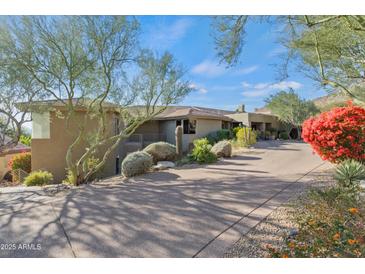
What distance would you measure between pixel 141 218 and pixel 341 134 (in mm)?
6126

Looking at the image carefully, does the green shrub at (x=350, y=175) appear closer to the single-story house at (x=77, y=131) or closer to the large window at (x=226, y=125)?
the single-story house at (x=77, y=131)

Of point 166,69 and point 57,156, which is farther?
point 57,156

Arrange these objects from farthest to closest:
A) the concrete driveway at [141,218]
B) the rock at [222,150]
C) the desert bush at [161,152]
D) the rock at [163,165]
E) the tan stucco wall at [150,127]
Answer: the tan stucco wall at [150,127], the rock at [222,150], the desert bush at [161,152], the rock at [163,165], the concrete driveway at [141,218]

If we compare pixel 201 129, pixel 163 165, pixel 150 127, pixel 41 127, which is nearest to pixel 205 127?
pixel 201 129

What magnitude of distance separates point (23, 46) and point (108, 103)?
137 inches

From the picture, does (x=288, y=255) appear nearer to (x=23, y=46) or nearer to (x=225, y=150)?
(x=23, y=46)

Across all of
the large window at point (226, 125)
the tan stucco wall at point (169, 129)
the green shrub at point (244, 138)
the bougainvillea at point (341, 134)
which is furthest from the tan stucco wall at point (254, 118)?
the bougainvillea at point (341, 134)

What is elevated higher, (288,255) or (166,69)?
(166,69)

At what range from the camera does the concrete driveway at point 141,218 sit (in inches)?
115

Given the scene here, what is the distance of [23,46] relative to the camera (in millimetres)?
6082

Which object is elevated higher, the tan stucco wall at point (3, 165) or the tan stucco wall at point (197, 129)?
the tan stucco wall at point (197, 129)

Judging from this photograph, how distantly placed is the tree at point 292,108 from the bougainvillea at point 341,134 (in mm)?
20057

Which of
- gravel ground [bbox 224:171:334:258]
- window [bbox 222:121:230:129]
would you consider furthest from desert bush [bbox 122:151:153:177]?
window [bbox 222:121:230:129]
